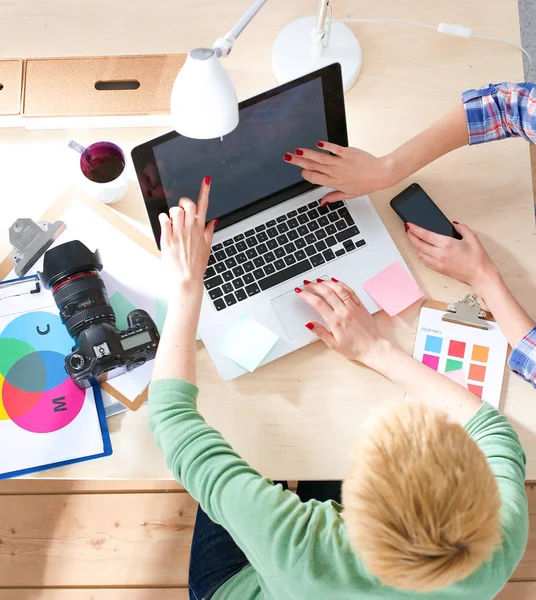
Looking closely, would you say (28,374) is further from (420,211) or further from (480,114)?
(480,114)

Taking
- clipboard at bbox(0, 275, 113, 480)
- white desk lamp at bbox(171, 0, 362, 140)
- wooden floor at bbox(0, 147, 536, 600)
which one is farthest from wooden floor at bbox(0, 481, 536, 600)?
white desk lamp at bbox(171, 0, 362, 140)

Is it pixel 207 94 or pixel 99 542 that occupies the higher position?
pixel 207 94

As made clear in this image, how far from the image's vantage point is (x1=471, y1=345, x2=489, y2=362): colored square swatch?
1.06m

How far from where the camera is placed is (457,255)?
1086 mm

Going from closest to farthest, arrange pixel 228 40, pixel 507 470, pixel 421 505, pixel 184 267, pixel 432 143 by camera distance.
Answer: pixel 421 505
pixel 228 40
pixel 507 470
pixel 184 267
pixel 432 143

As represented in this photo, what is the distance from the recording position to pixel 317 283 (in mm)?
1078

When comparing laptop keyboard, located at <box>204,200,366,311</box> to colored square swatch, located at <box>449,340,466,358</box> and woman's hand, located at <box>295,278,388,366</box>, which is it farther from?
colored square swatch, located at <box>449,340,466,358</box>

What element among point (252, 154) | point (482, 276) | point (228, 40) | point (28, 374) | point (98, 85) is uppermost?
point (98, 85)

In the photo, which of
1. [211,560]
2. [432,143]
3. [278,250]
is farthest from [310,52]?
[211,560]

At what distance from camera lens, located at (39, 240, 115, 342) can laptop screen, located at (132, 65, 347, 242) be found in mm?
131

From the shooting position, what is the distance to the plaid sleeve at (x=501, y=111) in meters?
1.08

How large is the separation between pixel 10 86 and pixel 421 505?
1.02m

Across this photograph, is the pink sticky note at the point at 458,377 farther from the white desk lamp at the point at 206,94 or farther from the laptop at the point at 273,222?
the white desk lamp at the point at 206,94

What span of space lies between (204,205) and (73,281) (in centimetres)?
24
